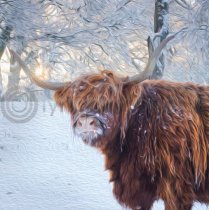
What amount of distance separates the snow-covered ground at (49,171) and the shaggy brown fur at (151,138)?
0.71 metres

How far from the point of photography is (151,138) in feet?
13.0

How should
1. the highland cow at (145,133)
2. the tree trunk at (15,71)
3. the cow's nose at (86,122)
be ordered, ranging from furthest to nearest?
the tree trunk at (15,71) < the highland cow at (145,133) < the cow's nose at (86,122)

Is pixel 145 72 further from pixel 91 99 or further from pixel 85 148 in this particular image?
pixel 85 148

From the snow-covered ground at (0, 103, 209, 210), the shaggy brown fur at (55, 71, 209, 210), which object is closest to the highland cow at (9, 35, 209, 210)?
the shaggy brown fur at (55, 71, 209, 210)

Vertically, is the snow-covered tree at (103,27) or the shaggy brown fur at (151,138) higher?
the snow-covered tree at (103,27)

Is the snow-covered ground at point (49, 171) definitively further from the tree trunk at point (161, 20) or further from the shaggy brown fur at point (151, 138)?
the tree trunk at point (161, 20)

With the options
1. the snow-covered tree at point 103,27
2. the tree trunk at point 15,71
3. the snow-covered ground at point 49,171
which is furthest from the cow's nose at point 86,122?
the tree trunk at point 15,71

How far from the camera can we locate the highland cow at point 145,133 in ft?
12.7

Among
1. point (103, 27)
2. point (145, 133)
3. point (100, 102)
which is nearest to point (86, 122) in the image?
point (100, 102)

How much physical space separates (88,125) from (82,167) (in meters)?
3.85

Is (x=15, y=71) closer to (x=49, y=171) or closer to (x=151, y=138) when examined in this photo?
(x=49, y=171)

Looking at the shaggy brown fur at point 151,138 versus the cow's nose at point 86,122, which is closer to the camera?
the cow's nose at point 86,122

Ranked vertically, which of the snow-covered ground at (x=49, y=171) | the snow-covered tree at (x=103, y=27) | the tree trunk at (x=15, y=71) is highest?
the snow-covered tree at (x=103, y=27)

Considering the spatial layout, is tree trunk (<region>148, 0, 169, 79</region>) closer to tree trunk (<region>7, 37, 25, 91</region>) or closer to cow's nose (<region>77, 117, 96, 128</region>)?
tree trunk (<region>7, 37, 25, 91</region>)
